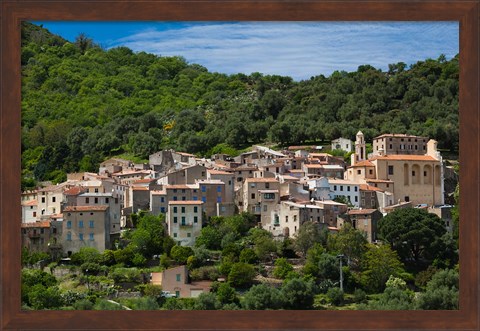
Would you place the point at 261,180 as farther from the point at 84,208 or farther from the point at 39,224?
the point at 39,224

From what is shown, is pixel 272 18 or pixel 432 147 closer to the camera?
pixel 272 18

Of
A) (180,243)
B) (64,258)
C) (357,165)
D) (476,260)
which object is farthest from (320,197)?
(476,260)

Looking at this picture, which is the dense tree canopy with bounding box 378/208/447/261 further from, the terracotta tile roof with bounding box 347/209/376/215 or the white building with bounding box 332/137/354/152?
the white building with bounding box 332/137/354/152

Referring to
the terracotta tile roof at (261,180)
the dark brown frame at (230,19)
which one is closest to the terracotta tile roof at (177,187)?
the terracotta tile roof at (261,180)

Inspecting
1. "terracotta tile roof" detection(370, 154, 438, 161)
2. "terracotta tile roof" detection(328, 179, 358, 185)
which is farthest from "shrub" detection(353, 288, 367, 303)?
"terracotta tile roof" detection(370, 154, 438, 161)

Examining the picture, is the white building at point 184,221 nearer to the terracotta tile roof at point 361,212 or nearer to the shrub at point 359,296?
the terracotta tile roof at point 361,212

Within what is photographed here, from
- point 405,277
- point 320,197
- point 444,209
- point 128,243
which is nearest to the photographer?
point 405,277

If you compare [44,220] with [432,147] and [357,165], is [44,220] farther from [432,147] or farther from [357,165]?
[432,147]
